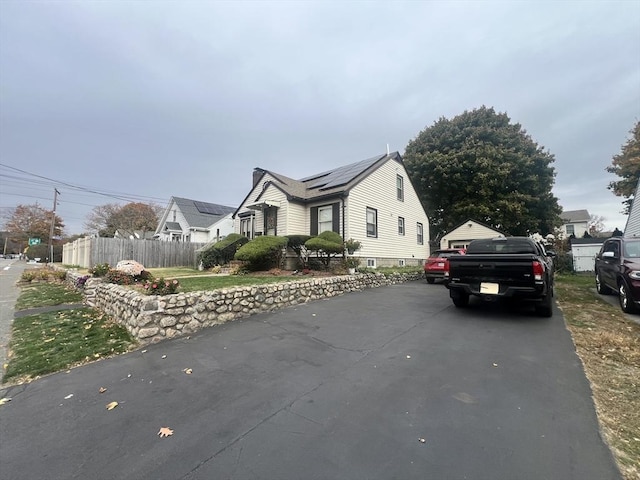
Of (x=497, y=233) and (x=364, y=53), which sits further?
(x=497, y=233)

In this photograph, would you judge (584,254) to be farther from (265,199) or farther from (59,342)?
(59,342)

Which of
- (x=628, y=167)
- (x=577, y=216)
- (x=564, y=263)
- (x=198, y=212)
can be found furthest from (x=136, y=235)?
(x=577, y=216)

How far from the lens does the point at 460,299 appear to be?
7.34 m

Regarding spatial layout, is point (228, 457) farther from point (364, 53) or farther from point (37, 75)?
→ point (37, 75)

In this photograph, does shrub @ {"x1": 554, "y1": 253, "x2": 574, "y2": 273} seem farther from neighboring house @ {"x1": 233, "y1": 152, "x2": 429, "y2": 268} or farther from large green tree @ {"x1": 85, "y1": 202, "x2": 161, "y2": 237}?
large green tree @ {"x1": 85, "y1": 202, "x2": 161, "y2": 237}

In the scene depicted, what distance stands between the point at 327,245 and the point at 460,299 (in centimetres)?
551

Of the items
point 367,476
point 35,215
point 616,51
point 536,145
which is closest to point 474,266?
point 367,476

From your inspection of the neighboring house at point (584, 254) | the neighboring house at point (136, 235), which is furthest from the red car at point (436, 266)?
the neighboring house at point (136, 235)

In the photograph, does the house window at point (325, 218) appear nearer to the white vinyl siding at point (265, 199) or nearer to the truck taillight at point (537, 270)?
the white vinyl siding at point (265, 199)

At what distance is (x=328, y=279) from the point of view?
9703mm

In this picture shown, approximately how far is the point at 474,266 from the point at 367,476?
543 cm

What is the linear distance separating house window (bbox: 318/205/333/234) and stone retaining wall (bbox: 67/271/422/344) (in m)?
5.54

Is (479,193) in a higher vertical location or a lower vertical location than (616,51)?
lower

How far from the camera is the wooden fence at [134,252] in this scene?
16.7m
